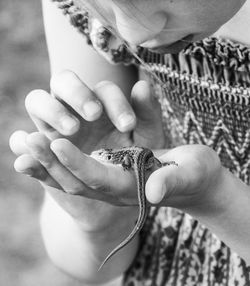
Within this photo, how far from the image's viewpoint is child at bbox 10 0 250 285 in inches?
53.3

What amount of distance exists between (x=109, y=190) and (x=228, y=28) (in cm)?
48

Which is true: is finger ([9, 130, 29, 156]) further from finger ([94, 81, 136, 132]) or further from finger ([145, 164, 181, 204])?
finger ([145, 164, 181, 204])

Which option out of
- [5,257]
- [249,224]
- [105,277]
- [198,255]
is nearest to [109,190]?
[249,224]

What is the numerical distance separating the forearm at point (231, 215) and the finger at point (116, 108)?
0.76ft

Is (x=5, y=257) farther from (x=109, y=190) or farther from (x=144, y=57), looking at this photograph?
(x=109, y=190)

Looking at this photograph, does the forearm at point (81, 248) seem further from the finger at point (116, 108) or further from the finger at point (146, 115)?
the finger at point (116, 108)

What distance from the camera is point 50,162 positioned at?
54.9 inches

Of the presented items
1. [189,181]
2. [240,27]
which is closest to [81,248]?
[189,181]

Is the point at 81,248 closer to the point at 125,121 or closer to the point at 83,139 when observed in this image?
the point at 83,139

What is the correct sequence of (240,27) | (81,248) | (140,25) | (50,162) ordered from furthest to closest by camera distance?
(81,248) < (240,27) < (50,162) < (140,25)

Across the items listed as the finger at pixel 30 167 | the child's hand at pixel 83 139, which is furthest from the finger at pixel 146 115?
the finger at pixel 30 167

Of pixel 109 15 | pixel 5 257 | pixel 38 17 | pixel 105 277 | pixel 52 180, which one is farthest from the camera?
pixel 38 17

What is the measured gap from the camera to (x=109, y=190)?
1.43 meters

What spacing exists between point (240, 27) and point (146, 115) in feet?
0.89
